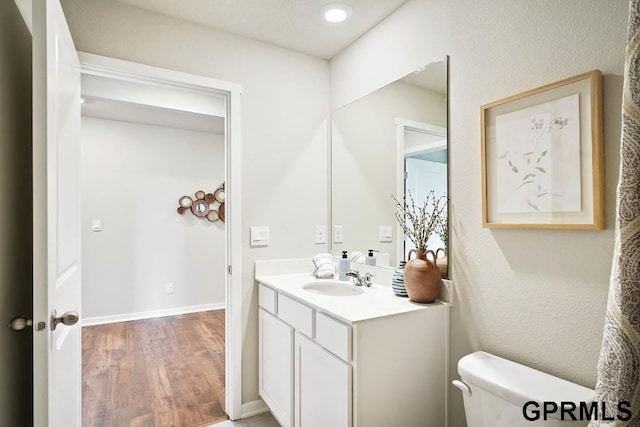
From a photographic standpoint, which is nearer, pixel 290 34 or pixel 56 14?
pixel 56 14

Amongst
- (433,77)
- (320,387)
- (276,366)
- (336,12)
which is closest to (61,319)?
(320,387)

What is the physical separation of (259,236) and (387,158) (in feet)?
3.17

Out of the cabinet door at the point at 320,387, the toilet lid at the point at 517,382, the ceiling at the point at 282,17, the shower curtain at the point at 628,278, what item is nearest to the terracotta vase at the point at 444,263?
the toilet lid at the point at 517,382

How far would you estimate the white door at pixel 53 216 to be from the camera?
991 millimetres

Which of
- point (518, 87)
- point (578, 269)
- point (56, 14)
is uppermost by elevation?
point (56, 14)

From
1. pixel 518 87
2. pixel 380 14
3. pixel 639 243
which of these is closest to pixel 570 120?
pixel 518 87

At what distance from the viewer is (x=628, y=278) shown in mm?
703

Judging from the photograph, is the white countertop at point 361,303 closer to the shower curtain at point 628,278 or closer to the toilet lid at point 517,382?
the toilet lid at point 517,382

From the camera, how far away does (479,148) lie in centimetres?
147

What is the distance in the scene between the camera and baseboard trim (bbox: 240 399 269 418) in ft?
7.05

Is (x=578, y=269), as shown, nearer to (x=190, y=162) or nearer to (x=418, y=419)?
Answer: (x=418, y=419)

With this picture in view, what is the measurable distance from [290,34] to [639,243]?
2.09 m

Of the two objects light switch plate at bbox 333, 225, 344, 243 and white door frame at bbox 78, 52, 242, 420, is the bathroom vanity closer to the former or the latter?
white door frame at bbox 78, 52, 242, 420

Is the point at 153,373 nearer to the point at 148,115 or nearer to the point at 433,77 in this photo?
the point at 148,115
